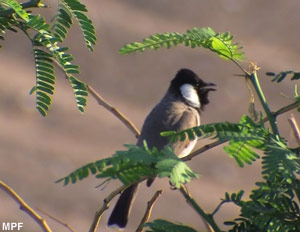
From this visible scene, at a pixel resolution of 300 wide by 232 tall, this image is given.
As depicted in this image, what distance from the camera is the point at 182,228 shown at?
1.25m

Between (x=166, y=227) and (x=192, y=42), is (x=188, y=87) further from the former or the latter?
(x=166, y=227)

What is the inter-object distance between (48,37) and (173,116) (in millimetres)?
2593

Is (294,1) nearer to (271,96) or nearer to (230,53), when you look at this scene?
(271,96)

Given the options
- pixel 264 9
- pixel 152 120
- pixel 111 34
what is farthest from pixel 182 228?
pixel 264 9

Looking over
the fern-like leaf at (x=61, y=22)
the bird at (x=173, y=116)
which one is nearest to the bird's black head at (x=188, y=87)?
the bird at (x=173, y=116)

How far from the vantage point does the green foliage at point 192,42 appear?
144 cm

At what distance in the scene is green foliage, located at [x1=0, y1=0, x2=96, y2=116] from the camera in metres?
1.43

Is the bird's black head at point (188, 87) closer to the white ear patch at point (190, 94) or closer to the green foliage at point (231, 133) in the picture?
the white ear patch at point (190, 94)

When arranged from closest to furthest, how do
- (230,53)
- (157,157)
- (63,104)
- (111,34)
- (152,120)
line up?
(157,157), (230,53), (152,120), (63,104), (111,34)

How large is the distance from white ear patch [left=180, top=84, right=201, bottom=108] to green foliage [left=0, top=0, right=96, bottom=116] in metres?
2.81

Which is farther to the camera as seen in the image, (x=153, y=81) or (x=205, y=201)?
(x=153, y=81)

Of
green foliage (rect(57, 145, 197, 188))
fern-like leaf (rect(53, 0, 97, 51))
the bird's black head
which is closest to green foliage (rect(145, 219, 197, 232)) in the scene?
green foliage (rect(57, 145, 197, 188))

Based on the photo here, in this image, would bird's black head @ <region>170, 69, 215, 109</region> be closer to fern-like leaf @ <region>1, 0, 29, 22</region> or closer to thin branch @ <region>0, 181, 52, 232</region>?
thin branch @ <region>0, 181, 52, 232</region>

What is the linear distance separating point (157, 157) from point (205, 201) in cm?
465
